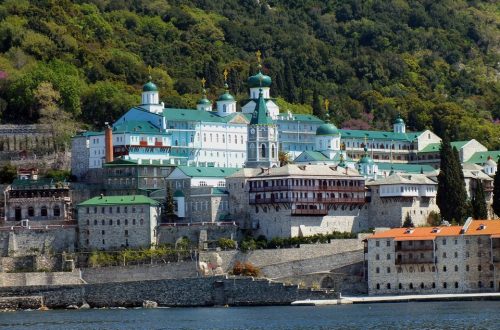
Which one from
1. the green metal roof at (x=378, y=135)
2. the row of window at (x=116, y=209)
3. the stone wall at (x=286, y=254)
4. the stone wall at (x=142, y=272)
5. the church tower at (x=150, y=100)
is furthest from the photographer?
the green metal roof at (x=378, y=135)

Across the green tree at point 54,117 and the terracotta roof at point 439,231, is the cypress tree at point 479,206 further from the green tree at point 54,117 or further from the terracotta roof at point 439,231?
the green tree at point 54,117

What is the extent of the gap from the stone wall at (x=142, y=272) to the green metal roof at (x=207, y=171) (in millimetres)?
9480

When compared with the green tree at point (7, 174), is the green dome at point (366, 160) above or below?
above

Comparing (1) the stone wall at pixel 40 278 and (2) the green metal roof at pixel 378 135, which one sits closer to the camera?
(1) the stone wall at pixel 40 278

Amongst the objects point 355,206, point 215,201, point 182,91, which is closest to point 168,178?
point 215,201

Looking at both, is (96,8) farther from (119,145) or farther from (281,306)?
(281,306)

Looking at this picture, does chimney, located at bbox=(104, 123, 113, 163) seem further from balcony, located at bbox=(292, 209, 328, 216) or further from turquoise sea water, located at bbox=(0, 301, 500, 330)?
turquoise sea water, located at bbox=(0, 301, 500, 330)

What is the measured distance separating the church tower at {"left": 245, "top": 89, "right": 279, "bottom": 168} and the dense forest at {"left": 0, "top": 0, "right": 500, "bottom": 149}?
17953 millimetres

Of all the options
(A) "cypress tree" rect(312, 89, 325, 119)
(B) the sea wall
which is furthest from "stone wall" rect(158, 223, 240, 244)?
(A) "cypress tree" rect(312, 89, 325, 119)

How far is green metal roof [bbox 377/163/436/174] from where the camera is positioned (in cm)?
13904

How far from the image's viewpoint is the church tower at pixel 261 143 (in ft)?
424

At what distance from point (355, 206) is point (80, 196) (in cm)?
1790

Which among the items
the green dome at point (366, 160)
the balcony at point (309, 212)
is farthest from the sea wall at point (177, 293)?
the green dome at point (366, 160)

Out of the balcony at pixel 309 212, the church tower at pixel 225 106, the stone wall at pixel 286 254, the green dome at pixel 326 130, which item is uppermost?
the church tower at pixel 225 106
